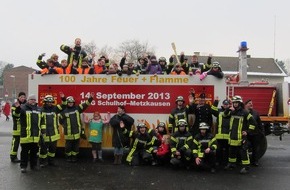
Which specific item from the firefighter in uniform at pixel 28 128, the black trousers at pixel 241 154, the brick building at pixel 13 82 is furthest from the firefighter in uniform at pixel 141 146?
the brick building at pixel 13 82

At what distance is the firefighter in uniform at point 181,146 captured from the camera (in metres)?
8.67

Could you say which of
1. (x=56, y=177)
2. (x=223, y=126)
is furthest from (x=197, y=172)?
(x=56, y=177)

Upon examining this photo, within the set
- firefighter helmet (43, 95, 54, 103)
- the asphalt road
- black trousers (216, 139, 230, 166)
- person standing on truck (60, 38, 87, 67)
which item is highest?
person standing on truck (60, 38, 87, 67)

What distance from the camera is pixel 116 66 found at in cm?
1018

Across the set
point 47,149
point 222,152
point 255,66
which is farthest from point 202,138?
point 255,66

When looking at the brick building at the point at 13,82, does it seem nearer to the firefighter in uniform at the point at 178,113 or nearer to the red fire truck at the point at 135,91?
the red fire truck at the point at 135,91

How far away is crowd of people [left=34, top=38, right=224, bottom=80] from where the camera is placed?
995 centimetres

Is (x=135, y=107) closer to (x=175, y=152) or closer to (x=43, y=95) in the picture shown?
(x=175, y=152)

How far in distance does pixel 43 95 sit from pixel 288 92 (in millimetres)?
6451

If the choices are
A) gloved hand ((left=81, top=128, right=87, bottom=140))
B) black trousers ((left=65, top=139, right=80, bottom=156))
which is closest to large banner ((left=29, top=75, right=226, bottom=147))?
gloved hand ((left=81, top=128, right=87, bottom=140))

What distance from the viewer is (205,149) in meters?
8.66

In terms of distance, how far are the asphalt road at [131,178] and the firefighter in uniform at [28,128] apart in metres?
0.42

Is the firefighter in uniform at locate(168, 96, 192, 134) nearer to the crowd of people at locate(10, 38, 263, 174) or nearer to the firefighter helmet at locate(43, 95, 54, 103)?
the crowd of people at locate(10, 38, 263, 174)

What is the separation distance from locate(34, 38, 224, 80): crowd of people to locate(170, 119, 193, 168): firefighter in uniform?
1.50 meters
